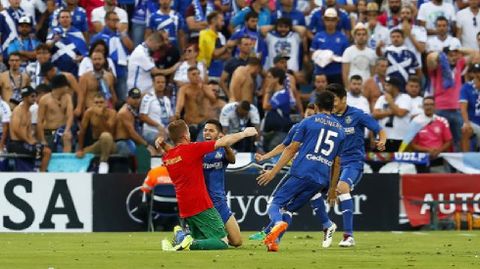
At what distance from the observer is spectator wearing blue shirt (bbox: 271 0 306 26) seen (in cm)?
2773

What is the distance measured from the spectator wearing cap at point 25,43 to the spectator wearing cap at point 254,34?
412 cm

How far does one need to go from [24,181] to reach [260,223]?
14.4 feet

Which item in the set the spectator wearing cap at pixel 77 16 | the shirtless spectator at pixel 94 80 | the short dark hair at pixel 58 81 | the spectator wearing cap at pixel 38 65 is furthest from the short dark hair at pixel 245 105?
the spectator wearing cap at pixel 77 16

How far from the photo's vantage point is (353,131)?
62.8 feet

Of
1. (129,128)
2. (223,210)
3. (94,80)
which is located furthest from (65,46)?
(223,210)

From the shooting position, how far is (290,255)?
15906 mm

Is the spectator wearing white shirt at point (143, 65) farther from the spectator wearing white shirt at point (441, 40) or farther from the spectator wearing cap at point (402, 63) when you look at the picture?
the spectator wearing white shirt at point (441, 40)

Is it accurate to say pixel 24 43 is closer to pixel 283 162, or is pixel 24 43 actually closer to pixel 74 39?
pixel 74 39

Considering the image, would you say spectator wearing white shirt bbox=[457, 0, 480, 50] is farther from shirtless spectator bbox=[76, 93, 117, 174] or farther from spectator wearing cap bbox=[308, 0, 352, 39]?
shirtless spectator bbox=[76, 93, 117, 174]

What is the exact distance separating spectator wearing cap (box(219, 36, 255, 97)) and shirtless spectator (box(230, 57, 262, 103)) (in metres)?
0.54

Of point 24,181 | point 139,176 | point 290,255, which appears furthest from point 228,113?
point 290,255

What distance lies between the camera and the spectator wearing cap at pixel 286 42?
26969mm

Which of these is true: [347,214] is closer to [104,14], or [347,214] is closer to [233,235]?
[233,235]

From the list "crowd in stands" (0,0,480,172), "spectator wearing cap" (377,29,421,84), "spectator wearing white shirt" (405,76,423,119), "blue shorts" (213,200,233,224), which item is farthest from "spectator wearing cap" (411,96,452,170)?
"blue shorts" (213,200,233,224)
